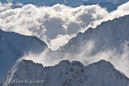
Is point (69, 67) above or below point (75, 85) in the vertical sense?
above

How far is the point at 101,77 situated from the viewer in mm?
189250

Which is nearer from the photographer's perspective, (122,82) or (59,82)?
(122,82)

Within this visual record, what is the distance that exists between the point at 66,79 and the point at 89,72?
62.1 ft

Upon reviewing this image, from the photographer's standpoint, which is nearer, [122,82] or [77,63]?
[122,82]

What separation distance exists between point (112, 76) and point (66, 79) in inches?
1345

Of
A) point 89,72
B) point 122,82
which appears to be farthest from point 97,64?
point 122,82

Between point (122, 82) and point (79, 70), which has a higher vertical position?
point (79, 70)

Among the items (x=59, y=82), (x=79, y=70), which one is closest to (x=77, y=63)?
(x=79, y=70)

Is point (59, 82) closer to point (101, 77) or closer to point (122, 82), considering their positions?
point (101, 77)

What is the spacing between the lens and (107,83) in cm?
18862

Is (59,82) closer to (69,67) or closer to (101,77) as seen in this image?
(69,67)

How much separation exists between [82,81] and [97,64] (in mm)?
16288

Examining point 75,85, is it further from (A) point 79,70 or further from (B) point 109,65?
(B) point 109,65

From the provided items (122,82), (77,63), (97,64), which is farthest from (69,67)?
(122,82)
